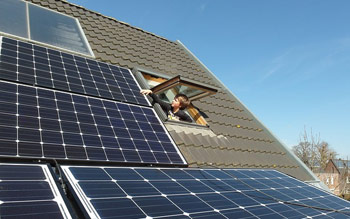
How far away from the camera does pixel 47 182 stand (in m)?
3.03

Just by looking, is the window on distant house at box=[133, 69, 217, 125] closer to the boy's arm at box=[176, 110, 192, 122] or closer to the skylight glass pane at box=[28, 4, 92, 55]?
the boy's arm at box=[176, 110, 192, 122]

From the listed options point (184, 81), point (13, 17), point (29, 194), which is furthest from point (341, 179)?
point (29, 194)

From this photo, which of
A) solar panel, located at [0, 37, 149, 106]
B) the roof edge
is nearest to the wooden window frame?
solar panel, located at [0, 37, 149, 106]

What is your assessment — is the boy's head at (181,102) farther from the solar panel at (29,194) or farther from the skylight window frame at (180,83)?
the solar panel at (29,194)

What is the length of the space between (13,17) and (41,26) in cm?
67

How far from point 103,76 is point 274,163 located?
5026 mm

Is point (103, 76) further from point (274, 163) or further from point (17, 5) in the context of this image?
point (274, 163)

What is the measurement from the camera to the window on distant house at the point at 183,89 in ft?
22.3

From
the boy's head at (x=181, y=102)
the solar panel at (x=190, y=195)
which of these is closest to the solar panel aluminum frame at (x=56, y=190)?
the solar panel at (x=190, y=195)

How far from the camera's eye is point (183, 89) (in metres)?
7.57

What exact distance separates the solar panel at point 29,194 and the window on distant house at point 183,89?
4063mm

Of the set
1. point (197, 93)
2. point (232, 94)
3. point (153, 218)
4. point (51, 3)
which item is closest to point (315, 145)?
point (232, 94)

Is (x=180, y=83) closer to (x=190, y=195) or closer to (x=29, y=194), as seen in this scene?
(x=190, y=195)

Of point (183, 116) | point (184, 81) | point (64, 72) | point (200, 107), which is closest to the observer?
point (64, 72)
